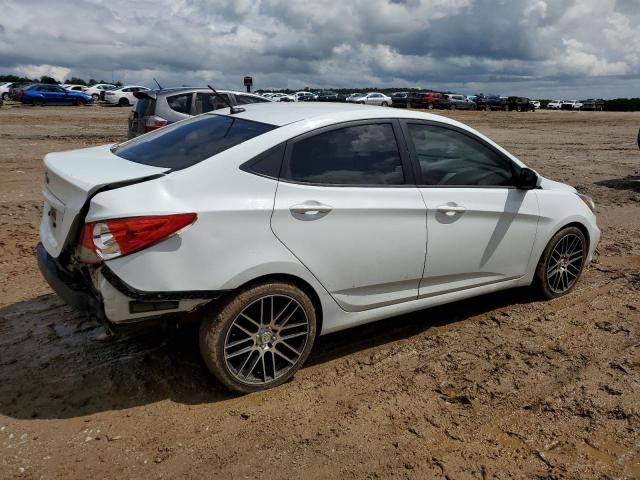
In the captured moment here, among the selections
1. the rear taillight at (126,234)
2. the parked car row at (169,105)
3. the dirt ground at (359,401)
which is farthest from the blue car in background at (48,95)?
the rear taillight at (126,234)

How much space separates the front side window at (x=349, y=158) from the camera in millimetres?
3506

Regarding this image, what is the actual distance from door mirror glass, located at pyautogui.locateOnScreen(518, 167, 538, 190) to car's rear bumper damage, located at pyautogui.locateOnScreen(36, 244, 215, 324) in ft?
8.75

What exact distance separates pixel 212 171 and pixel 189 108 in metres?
7.62

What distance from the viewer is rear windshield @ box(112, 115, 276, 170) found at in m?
3.42

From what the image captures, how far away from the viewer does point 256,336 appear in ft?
11.1

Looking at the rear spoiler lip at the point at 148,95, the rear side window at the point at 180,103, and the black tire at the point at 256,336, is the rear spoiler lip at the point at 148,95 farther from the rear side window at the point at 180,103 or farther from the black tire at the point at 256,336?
the black tire at the point at 256,336

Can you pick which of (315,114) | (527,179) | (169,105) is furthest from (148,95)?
(527,179)

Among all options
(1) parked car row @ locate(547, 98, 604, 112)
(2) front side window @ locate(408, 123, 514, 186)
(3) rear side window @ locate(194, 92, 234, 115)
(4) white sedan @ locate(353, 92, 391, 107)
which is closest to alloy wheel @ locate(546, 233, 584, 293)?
(2) front side window @ locate(408, 123, 514, 186)

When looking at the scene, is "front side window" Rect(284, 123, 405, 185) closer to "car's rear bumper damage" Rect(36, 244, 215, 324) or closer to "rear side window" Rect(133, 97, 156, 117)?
"car's rear bumper damage" Rect(36, 244, 215, 324)

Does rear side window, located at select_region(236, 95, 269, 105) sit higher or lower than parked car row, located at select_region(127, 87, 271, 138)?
higher

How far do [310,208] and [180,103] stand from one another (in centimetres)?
769

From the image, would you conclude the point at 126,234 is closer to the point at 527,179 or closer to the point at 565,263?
the point at 527,179

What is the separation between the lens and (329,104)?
423cm

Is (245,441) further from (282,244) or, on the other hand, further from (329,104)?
(329,104)
